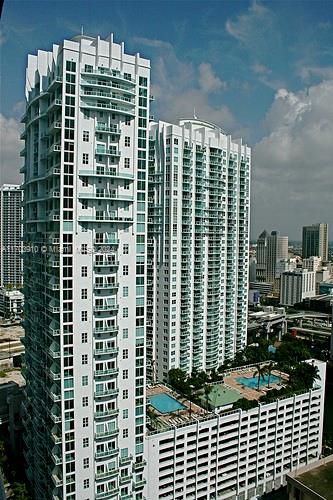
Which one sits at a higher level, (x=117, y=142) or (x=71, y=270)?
(x=117, y=142)

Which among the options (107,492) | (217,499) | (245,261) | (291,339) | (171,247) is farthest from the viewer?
(291,339)

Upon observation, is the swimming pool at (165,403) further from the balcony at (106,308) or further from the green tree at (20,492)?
the balcony at (106,308)

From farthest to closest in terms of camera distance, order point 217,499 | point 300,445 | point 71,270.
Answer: point 300,445 → point 217,499 → point 71,270

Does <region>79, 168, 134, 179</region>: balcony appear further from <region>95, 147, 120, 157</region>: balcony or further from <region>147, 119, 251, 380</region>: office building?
<region>147, 119, 251, 380</region>: office building

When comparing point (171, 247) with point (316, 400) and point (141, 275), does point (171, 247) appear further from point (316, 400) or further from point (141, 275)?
point (316, 400)

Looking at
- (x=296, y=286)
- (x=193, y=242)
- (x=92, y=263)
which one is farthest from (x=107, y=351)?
(x=296, y=286)

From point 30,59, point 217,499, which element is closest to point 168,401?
point 217,499
